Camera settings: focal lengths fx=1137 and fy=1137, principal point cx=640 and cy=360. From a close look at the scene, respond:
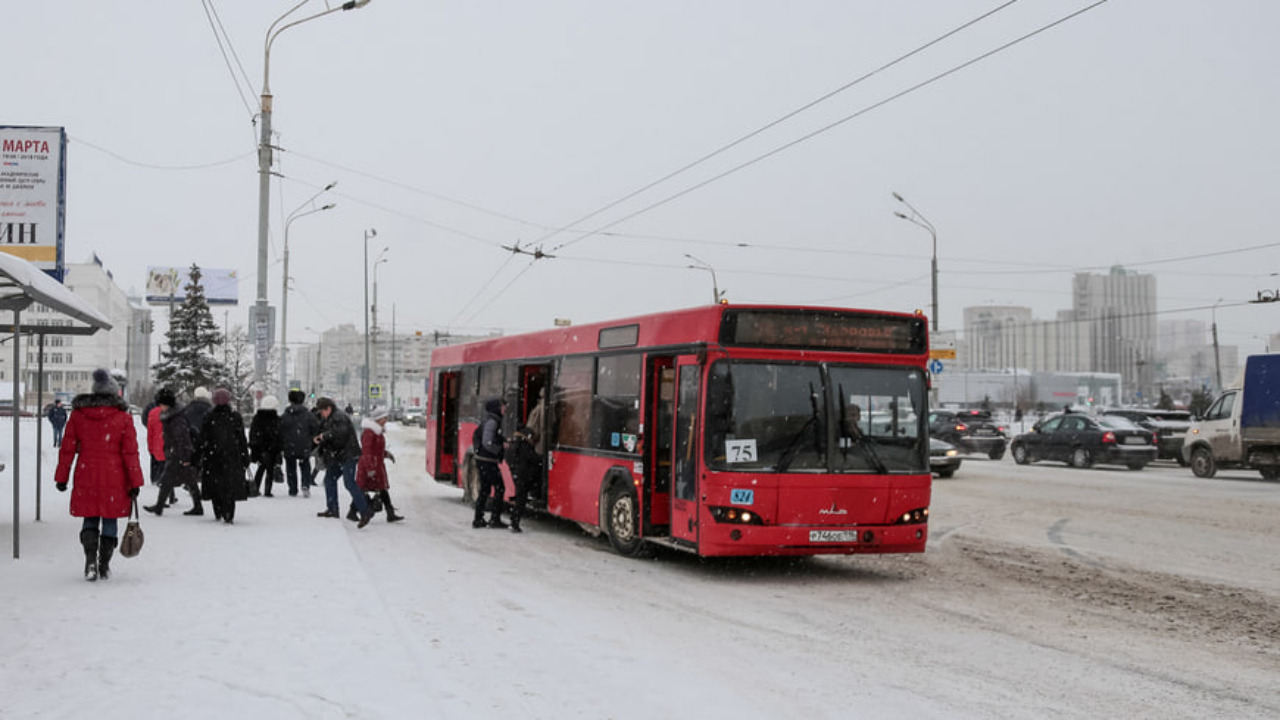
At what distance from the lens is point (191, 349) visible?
6338 centimetres

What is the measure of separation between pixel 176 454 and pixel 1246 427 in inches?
888

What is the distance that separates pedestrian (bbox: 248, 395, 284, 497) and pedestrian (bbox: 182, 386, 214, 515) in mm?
2818

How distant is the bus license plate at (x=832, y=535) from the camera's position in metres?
10.3

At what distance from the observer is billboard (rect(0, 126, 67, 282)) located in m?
17.7

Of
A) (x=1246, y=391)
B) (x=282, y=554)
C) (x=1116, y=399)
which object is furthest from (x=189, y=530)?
(x=1116, y=399)

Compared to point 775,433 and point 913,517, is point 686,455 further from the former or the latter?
point 913,517

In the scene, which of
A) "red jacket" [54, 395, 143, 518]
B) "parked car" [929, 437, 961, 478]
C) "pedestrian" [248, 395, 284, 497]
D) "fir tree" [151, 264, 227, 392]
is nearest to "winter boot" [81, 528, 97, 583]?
"red jacket" [54, 395, 143, 518]

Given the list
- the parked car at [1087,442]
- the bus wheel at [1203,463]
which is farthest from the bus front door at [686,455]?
the parked car at [1087,442]

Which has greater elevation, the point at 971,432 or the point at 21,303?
the point at 21,303

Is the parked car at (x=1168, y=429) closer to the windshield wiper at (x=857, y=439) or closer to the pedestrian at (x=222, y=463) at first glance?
the windshield wiper at (x=857, y=439)

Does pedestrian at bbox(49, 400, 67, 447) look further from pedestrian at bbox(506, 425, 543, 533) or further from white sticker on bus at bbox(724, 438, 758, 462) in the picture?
white sticker on bus at bbox(724, 438, 758, 462)

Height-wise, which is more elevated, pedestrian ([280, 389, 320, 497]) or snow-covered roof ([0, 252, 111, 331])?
snow-covered roof ([0, 252, 111, 331])

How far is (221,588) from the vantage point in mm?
8625

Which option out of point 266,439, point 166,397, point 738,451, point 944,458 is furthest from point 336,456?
point 944,458
